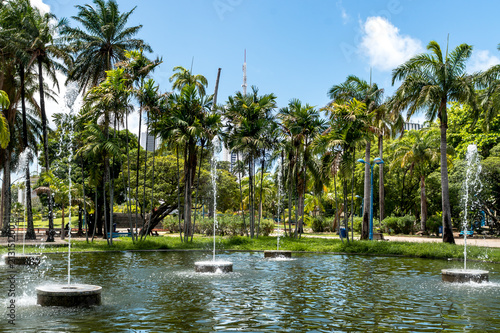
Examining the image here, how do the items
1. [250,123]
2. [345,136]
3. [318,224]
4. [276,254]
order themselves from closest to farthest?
1. [276,254]
2. [345,136]
3. [250,123]
4. [318,224]

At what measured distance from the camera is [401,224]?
48281 mm

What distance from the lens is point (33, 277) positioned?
50.4 feet

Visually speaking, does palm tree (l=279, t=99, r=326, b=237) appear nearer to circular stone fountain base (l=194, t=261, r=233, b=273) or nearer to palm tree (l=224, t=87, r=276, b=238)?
palm tree (l=224, t=87, r=276, b=238)

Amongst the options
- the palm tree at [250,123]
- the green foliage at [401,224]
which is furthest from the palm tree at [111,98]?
the green foliage at [401,224]

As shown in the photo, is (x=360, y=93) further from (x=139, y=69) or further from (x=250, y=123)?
(x=139, y=69)

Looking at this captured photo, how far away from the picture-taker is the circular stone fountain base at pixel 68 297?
10000 millimetres

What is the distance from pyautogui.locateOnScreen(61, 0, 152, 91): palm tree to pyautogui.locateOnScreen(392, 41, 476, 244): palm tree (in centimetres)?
1717

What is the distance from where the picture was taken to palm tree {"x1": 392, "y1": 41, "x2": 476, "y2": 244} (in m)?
27.2

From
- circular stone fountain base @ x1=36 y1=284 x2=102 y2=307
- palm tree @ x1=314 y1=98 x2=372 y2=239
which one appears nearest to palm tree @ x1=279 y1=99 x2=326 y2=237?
palm tree @ x1=314 y1=98 x2=372 y2=239

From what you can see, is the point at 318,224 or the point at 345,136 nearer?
the point at 345,136

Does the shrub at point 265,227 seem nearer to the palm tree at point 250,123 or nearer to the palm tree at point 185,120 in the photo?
the palm tree at point 250,123

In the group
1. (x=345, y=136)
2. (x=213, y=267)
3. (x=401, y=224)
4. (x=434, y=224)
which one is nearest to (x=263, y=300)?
(x=213, y=267)

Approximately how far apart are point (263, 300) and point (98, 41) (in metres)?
25.2

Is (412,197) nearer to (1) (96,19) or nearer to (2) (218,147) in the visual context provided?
(2) (218,147)
